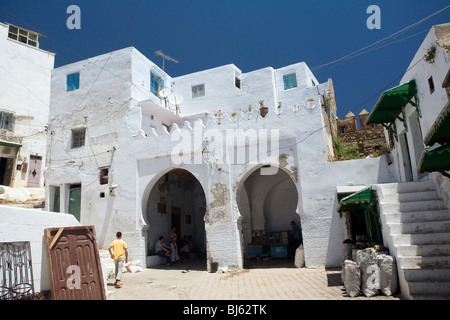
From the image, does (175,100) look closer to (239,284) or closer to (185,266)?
(185,266)

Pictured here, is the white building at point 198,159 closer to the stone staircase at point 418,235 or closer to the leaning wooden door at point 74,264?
the stone staircase at point 418,235

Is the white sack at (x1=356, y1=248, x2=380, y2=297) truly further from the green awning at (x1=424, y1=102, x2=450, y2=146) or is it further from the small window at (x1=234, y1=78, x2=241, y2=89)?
the small window at (x1=234, y1=78, x2=241, y2=89)

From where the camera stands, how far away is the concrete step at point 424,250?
656cm

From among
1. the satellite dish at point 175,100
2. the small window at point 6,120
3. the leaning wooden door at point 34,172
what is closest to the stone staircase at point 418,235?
the satellite dish at point 175,100

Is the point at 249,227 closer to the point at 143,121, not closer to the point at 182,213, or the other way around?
the point at 182,213

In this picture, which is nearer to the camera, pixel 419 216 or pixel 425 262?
pixel 425 262

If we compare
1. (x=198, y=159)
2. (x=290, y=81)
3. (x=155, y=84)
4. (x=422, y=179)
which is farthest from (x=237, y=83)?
(x=422, y=179)

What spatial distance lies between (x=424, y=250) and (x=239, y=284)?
4.49 metres

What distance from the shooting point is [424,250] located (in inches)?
262

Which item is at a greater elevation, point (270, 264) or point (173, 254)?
point (173, 254)

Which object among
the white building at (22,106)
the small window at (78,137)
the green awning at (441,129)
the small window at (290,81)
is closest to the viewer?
the green awning at (441,129)

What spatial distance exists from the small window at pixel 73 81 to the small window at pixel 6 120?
881 centimetres

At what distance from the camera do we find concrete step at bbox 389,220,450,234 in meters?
7.08
